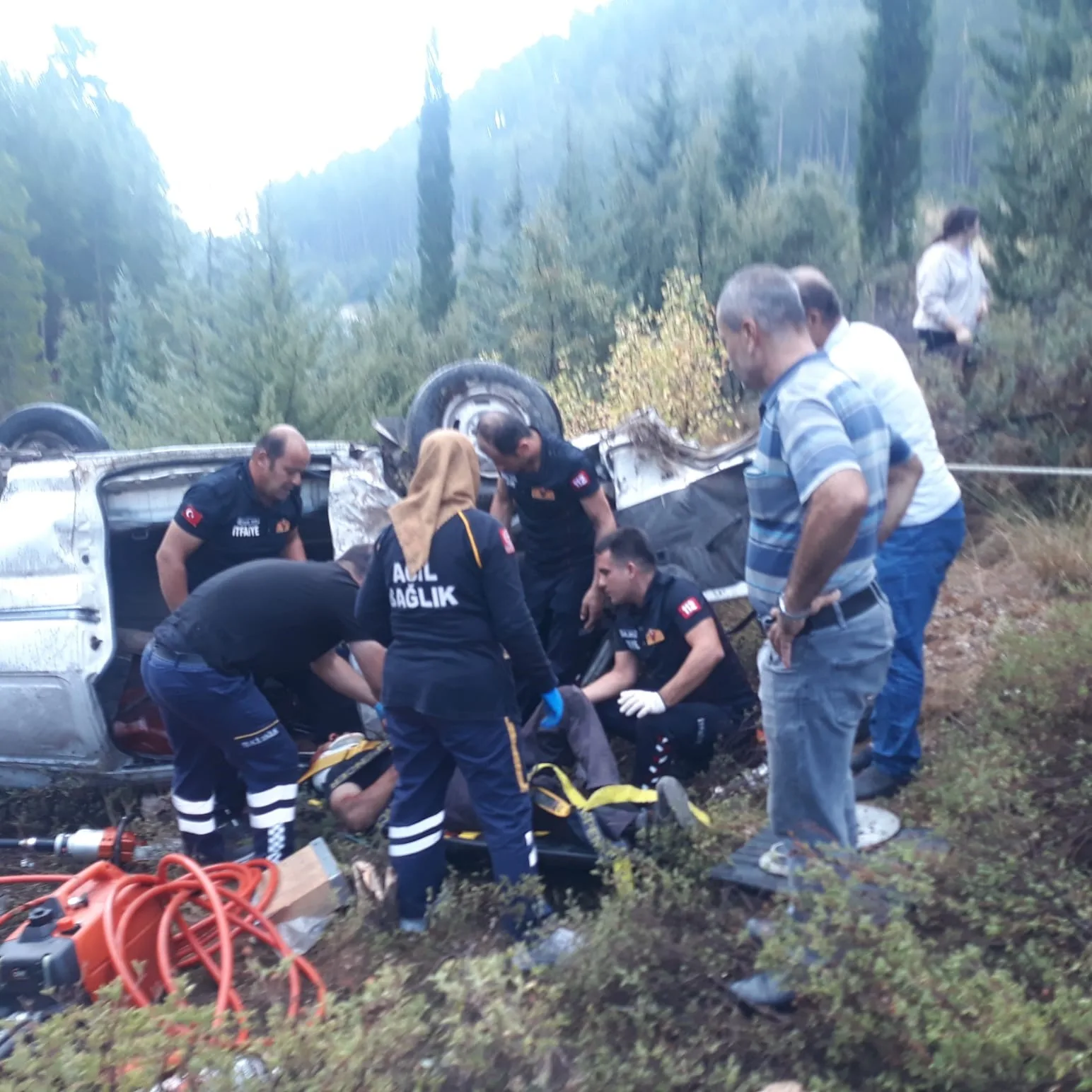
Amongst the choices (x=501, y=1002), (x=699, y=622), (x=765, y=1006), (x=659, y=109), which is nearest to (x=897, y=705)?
(x=699, y=622)

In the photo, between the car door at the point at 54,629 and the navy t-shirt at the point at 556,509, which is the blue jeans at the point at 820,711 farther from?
the car door at the point at 54,629

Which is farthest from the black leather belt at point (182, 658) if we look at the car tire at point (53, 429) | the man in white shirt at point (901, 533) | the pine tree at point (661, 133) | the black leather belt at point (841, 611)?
the pine tree at point (661, 133)

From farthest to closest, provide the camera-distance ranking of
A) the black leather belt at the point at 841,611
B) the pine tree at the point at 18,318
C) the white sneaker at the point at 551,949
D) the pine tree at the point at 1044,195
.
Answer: the pine tree at the point at 18,318 < the pine tree at the point at 1044,195 < the white sneaker at the point at 551,949 < the black leather belt at the point at 841,611

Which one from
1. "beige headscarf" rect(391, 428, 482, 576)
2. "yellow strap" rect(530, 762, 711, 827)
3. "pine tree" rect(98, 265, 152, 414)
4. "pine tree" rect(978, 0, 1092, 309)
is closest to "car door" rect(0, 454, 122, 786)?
"beige headscarf" rect(391, 428, 482, 576)

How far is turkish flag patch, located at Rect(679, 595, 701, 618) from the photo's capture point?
13.6 ft

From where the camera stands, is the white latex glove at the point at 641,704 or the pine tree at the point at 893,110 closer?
the white latex glove at the point at 641,704

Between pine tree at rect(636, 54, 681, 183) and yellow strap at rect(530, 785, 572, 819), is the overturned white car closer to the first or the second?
yellow strap at rect(530, 785, 572, 819)

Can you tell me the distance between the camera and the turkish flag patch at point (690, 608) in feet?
13.6

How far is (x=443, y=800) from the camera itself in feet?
11.4

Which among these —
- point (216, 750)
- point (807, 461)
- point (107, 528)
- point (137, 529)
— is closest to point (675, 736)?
point (216, 750)

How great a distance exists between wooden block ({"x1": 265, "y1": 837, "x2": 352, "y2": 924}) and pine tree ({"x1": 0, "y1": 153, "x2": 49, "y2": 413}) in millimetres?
27345

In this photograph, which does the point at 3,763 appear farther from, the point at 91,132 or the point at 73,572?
the point at 91,132

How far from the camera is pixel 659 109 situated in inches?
1091

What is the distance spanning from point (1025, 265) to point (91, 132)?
36029 mm
